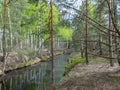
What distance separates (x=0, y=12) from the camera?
34531mm

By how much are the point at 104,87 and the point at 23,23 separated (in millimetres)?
34377

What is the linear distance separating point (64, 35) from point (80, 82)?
51688mm

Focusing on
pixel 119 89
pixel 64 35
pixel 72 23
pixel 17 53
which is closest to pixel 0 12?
pixel 17 53

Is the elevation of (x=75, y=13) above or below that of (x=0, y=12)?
below

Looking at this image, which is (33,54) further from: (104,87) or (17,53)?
(104,87)

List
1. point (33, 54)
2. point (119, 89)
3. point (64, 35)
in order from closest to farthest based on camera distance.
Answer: point (119, 89) < point (33, 54) < point (64, 35)

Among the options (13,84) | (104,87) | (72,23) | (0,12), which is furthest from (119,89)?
(0,12)

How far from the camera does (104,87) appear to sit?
12078mm

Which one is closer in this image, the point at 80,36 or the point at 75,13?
the point at 75,13

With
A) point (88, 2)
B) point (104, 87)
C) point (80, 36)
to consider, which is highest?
point (88, 2)

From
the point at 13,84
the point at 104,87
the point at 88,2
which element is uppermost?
the point at 88,2

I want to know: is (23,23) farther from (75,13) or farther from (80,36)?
(75,13)

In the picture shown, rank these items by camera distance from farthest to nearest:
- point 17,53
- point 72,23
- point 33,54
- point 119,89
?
point 33,54 → point 17,53 → point 72,23 → point 119,89

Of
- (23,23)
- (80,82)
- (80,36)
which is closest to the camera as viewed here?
(80,82)
